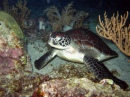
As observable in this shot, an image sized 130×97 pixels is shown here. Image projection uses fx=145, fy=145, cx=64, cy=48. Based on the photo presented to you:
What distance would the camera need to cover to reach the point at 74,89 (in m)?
2.05

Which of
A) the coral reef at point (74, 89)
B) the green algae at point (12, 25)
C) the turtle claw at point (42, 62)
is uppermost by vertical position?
the green algae at point (12, 25)

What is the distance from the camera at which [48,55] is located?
4.70 metres

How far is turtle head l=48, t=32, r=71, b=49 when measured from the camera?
423 centimetres

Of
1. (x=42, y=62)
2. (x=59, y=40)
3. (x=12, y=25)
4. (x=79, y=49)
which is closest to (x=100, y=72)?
(x=79, y=49)

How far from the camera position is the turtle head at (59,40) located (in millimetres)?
4230

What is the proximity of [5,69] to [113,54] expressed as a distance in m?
3.43

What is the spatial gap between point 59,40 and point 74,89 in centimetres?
239

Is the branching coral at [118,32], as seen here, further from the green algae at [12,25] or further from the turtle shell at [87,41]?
the green algae at [12,25]

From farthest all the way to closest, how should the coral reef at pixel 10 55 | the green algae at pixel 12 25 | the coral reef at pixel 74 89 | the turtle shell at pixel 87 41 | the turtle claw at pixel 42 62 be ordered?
the turtle shell at pixel 87 41, the turtle claw at pixel 42 62, the green algae at pixel 12 25, the coral reef at pixel 10 55, the coral reef at pixel 74 89

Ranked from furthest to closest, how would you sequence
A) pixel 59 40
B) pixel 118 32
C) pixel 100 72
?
1. pixel 59 40
2. pixel 118 32
3. pixel 100 72

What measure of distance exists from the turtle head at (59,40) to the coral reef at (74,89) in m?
2.18

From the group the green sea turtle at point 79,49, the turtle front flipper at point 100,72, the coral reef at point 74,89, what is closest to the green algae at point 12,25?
the green sea turtle at point 79,49

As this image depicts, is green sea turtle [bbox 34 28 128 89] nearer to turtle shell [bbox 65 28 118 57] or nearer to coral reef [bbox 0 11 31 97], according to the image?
turtle shell [bbox 65 28 118 57]

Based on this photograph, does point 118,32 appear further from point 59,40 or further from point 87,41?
point 59,40
